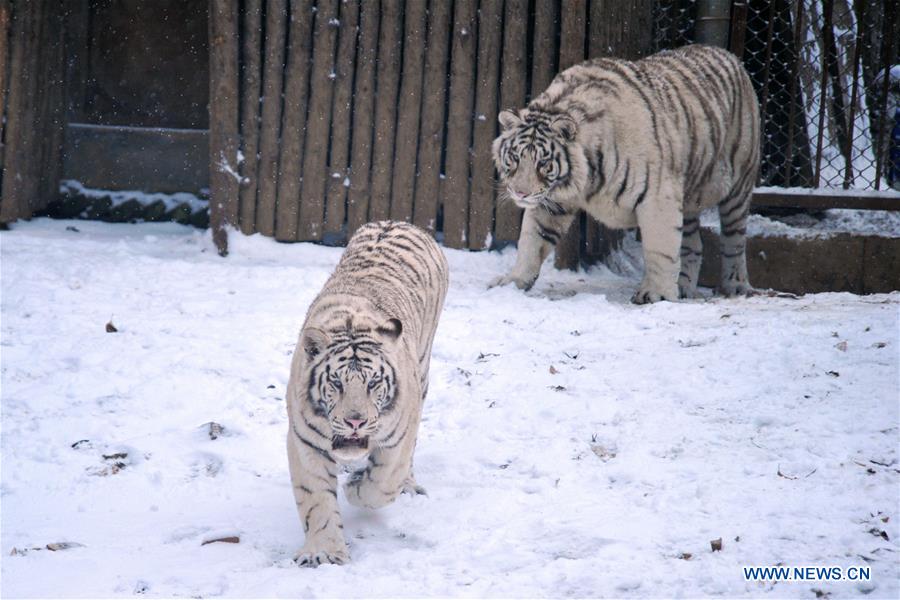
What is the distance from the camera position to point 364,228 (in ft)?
16.7

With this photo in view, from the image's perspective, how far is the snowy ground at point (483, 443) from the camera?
367 centimetres

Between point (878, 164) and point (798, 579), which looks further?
point (878, 164)

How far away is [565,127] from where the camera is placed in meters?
6.80

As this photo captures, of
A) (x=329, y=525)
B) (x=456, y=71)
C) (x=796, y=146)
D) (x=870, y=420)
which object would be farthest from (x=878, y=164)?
(x=329, y=525)

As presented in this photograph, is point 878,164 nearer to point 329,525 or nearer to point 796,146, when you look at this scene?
point 796,146

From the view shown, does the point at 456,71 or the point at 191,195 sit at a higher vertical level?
the point at 456,71

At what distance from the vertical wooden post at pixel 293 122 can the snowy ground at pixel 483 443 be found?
2.76 ft

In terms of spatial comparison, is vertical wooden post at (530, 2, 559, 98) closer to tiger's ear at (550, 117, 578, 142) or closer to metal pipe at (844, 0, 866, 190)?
tiger's ear at (550, 117, 578, 142)

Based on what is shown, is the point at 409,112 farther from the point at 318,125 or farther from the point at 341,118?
the point at 318,125

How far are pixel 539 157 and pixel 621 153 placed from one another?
0.53 m

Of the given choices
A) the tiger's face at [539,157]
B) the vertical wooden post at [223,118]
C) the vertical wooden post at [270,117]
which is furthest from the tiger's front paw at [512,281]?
the vertical wooden post at [223,118]

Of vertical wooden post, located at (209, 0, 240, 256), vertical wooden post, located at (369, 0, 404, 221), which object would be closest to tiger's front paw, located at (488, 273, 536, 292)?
vertical wooden post, located at (369, 0, 404, 221)

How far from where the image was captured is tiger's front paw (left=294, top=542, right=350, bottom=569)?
3.73 meters

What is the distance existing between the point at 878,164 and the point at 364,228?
451cm
